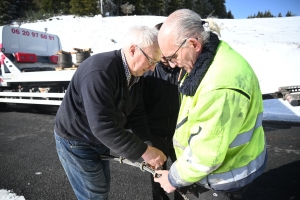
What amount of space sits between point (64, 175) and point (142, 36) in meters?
2.65

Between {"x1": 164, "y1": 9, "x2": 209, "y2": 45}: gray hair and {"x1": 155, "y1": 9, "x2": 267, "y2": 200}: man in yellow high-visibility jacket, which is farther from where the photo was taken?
{"x1": 164, "y1": 9, "x2": 209, "y2": 45}: gray hair

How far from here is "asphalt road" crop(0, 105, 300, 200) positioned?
2.83m

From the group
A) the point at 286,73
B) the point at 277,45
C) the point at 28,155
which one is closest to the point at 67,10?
the point at 277,45

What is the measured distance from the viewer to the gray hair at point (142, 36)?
4.91 ft

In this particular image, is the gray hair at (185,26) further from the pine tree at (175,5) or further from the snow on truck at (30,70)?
the pine tree at (175,5)

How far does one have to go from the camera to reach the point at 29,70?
6.89 metres

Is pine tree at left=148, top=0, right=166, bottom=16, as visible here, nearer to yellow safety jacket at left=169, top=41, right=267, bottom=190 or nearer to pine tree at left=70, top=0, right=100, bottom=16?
pine tree at left=70, top=0, right=100, bottom=16

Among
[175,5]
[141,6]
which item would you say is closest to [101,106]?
[141,6]

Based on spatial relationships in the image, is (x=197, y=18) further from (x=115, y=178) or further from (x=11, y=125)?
(x=11, y=125)

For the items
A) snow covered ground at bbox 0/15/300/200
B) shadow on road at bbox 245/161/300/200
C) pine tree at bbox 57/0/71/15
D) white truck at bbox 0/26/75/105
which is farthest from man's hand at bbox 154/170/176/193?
pine tree at bbox 57/0/71/15

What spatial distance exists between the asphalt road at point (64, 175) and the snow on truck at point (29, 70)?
1.37 m

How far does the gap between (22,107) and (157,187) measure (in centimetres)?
724

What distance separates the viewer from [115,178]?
318cm

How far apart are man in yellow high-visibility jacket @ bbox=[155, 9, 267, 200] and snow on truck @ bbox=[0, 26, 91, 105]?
15.6ft
